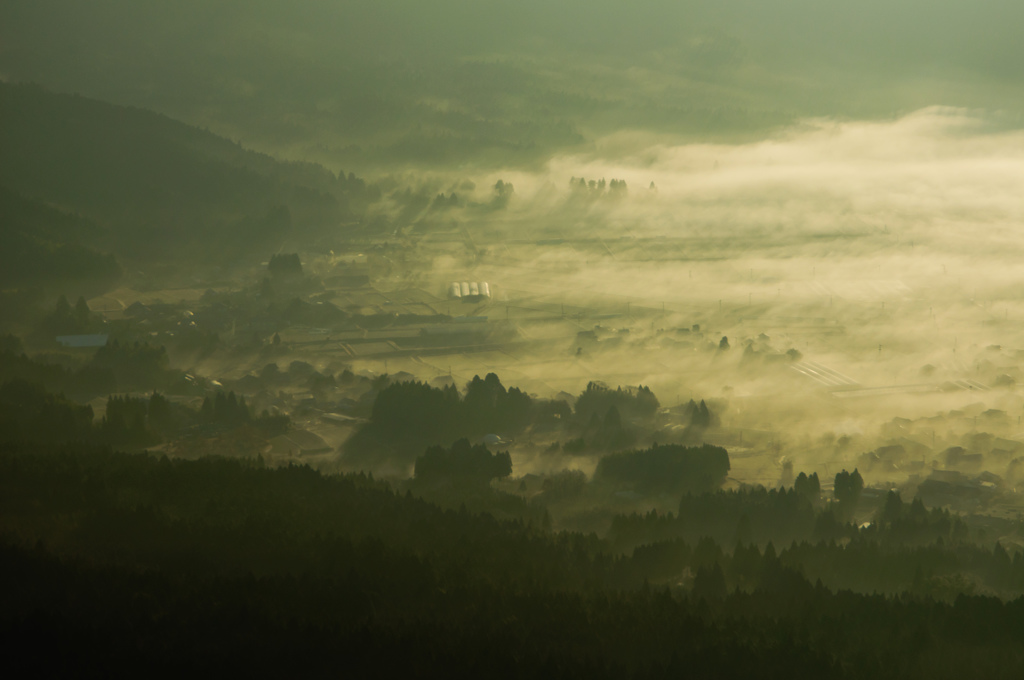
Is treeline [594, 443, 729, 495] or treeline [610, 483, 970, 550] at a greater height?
treeline [594, 443, 729, 495]

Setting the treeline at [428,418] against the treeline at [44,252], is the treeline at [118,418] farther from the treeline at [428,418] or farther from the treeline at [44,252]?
the treeline at [44,252]

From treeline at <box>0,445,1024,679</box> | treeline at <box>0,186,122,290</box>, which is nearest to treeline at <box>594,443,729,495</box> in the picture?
treeline at <box>0,445,1024,679</box>

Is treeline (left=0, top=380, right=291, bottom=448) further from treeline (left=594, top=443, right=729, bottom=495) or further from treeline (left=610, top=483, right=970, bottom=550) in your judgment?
treeline (left=610, top=483, right=970, bottom=550)

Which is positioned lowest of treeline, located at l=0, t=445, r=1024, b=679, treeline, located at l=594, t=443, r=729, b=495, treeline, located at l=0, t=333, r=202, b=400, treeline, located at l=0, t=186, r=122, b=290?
treeline, located at l=0, t=445, r=1024, b=679

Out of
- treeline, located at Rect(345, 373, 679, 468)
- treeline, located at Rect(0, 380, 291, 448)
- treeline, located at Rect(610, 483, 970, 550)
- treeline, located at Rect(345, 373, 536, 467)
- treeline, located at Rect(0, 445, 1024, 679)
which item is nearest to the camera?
treeline, located at Rect(0, 445, 1024, 679)

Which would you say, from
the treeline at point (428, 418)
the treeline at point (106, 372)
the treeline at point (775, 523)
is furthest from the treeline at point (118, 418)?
the treeline at point (775, 523)

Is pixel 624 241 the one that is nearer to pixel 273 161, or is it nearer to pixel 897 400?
pixel 273 161

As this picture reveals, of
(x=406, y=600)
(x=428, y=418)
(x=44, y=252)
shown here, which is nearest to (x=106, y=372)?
(x=428, y=418)

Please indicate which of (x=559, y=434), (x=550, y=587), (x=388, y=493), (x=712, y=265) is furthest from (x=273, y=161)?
(x=550, y=587)
